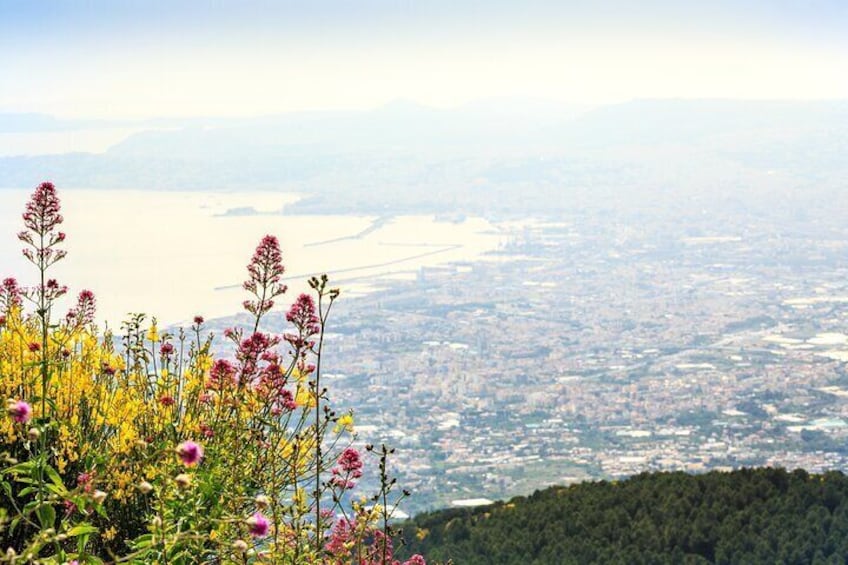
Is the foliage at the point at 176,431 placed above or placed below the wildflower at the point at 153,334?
below

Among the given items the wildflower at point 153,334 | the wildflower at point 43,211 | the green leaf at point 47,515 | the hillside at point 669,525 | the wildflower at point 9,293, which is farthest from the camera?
the hillside at point 669,525

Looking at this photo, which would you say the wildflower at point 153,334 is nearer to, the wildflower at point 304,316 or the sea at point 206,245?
the wildflower at point 304,316

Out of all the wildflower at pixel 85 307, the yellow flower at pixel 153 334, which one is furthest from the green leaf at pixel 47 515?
the yellow flower at pixel 153 334

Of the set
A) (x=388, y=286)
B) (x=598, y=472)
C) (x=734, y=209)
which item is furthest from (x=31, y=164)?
(x=734, y=209)

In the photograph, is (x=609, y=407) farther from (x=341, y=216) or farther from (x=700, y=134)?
(x=700, y=134)

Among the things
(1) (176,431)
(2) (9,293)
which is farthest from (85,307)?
(1) (176,431)

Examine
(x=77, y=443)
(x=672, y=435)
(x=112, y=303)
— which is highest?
(x=77, y=443)

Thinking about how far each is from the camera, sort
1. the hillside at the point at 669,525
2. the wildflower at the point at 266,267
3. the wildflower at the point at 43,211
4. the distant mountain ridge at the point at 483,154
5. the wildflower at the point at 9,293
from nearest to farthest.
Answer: the wildflower at the point at 43,211 → the wildflower at the point at 266,267 → the wildflower at the point at 9,293 → the hillside at the point at 669,525 → the distant mountain ridge at the point at 483,154
